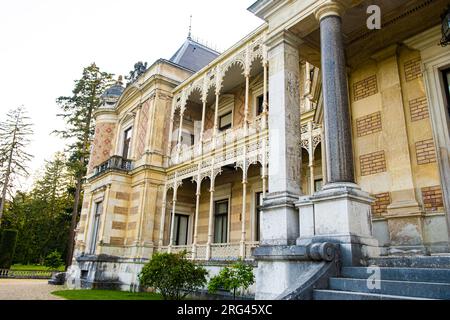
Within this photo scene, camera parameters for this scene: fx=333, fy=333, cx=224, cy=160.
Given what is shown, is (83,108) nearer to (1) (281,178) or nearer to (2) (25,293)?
(2) (25,293)

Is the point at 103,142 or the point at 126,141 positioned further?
the point at 103,142

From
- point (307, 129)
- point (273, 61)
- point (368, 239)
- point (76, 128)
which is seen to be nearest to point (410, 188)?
point (368, 239)

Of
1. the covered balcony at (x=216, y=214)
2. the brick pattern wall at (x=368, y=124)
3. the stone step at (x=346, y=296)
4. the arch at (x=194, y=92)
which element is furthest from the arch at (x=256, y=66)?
the stone step at (x=346, y=296)

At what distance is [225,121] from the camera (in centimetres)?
1653

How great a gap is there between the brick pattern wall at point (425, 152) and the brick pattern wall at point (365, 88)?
1343mm

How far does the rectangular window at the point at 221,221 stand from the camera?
15.2 meters

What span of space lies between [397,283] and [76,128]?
27.7m

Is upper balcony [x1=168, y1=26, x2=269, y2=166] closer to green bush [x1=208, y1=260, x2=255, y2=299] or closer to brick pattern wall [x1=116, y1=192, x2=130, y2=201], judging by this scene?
brick pattern wall [x1=116, y1=192, x2=130, y2=201]

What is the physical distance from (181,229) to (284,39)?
12.8 m

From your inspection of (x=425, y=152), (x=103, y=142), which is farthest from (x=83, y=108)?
(x=425, y=152)

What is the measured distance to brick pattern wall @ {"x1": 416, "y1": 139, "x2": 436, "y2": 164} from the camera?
538 centimetres
